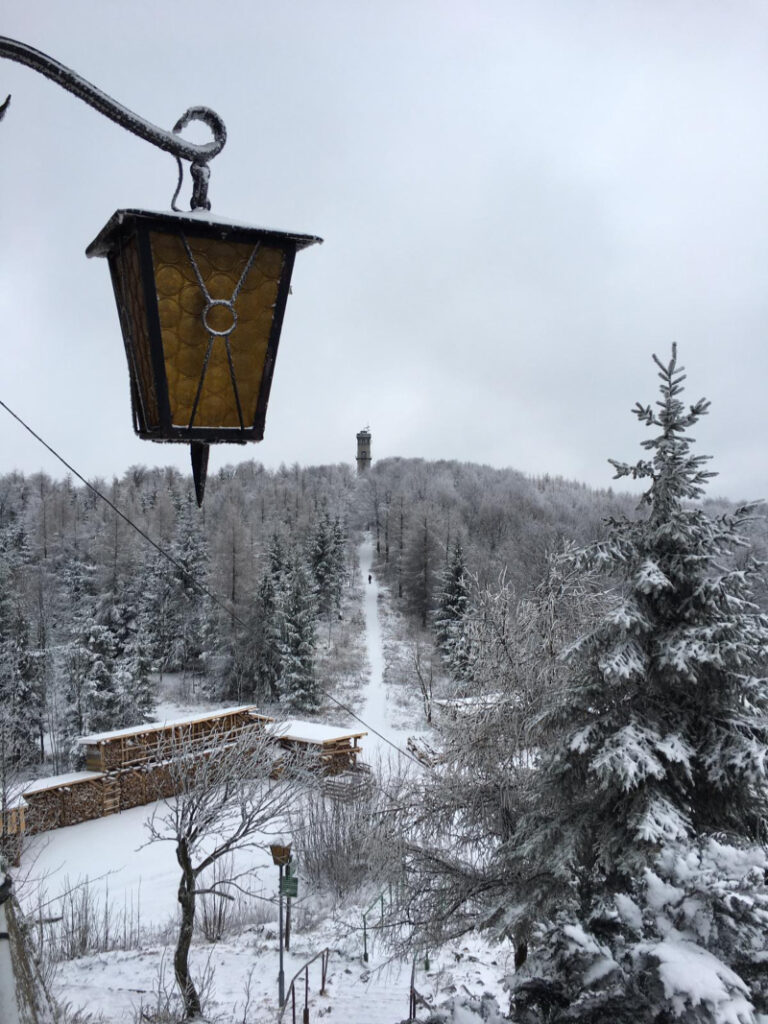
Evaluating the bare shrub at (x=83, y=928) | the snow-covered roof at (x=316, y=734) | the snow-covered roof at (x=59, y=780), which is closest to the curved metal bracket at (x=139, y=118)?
the bare shrub at (x=83, y=928)

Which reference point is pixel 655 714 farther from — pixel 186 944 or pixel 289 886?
pixel 186 944

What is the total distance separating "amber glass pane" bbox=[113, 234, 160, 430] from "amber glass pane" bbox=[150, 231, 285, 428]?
0.08 m

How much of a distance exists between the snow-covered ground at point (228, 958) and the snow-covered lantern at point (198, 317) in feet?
27.4

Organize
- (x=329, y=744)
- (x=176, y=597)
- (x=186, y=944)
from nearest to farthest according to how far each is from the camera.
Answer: (x=186, y=944) < (x=329, y=744) < (x=176, y=597)

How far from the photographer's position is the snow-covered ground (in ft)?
36.4

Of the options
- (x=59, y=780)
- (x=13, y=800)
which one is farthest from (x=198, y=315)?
(x=59, y=780)

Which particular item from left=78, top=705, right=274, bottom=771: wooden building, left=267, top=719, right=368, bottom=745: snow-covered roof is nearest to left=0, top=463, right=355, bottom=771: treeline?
left=78, top=705, right=274, bottom=771: wooden building

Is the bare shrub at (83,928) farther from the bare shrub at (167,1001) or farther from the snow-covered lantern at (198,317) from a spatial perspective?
the snow-covered lantern at (198,317)

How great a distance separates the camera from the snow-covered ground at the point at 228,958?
36.4 feet

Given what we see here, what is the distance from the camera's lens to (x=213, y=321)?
2.40 metres

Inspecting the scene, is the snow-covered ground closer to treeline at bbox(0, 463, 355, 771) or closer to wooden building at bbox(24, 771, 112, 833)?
wooden building at bbox(24, 771, 112, 833)

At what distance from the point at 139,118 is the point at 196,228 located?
33cm

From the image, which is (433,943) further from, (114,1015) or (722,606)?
(722,606)

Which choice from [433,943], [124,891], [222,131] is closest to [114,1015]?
[433,943]
